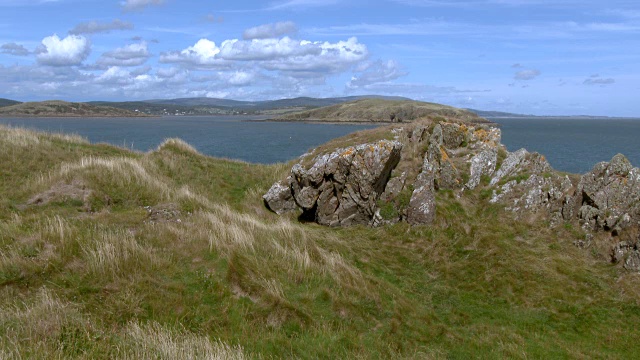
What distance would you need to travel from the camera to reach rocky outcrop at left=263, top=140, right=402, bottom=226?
18.5 metres

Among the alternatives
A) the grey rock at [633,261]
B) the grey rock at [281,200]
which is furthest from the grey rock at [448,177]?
the grey rock at [633,261]

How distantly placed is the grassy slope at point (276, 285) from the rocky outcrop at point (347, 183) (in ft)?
3.95

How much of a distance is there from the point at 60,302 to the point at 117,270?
4.65ft

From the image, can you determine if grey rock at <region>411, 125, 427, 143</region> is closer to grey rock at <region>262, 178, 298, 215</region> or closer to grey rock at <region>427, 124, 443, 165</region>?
grey rock at <region>427, 124, 443, 165</region>

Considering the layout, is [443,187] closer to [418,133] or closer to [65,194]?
[418,133]

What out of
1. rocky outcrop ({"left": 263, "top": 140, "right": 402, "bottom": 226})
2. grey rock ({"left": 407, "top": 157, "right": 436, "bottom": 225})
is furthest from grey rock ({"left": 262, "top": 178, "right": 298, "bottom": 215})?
grey rock ({"left": 407, "top": 157, "right": 436, "bottom": 225})

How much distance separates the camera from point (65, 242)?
32.1 ft

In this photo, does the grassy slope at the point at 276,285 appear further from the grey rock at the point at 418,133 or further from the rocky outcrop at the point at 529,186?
the grey rock at the point at 418,133

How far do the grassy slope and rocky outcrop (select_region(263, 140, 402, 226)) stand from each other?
3.95 ft

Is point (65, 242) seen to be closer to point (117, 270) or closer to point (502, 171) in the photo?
point (117, 270)

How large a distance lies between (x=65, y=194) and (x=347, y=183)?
11077 mm

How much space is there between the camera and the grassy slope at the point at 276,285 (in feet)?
25.6

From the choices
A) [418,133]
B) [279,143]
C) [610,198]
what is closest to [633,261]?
[610,198]

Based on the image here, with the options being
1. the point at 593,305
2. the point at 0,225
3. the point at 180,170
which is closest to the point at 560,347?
the point at 593,305
